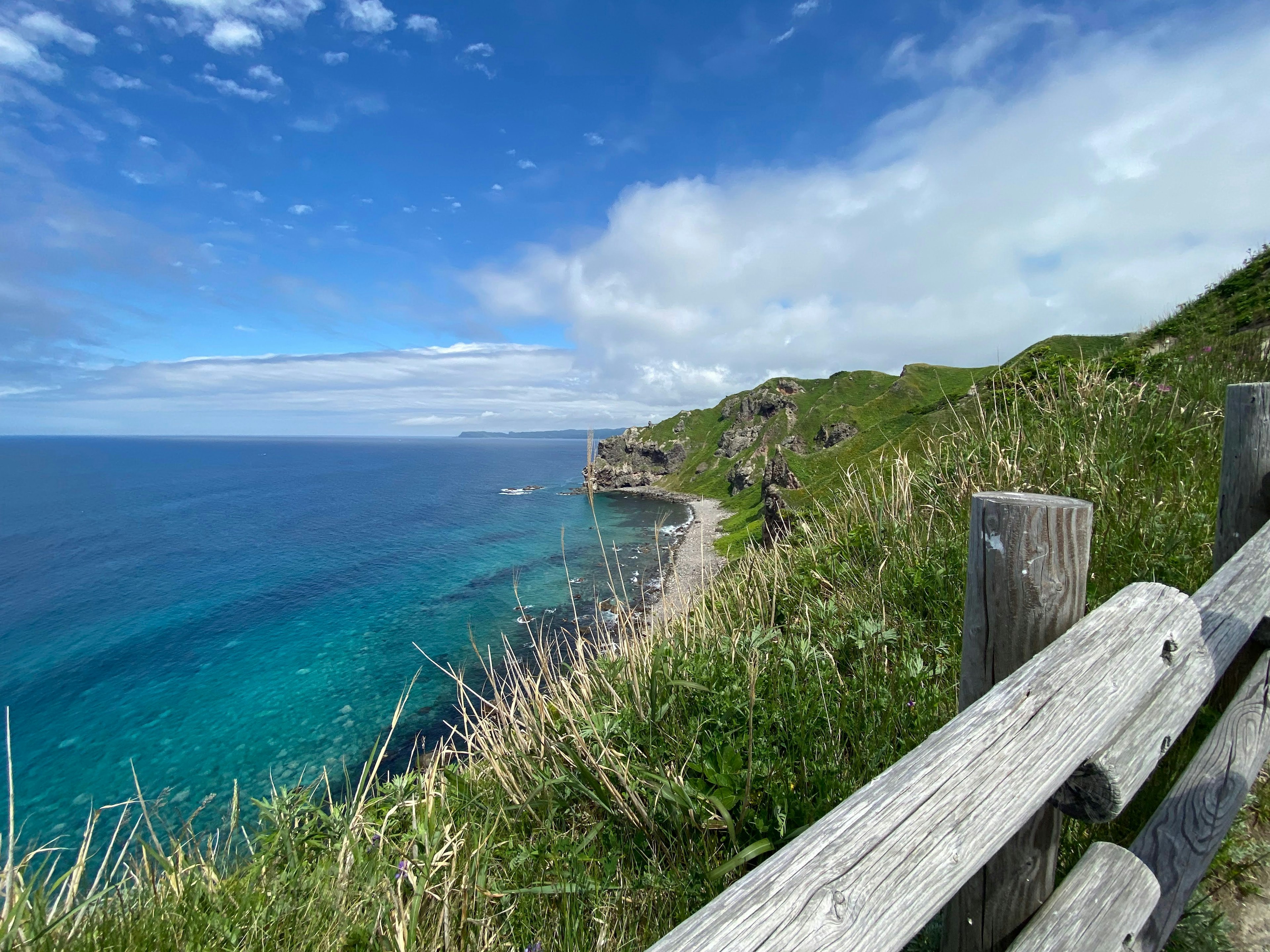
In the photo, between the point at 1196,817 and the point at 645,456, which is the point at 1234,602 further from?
the point at 645,456

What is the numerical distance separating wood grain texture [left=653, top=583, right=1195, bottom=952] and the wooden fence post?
127mm

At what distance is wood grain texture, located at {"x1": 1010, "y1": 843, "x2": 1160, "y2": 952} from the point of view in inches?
70.2

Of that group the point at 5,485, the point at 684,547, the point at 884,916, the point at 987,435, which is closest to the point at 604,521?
the point at 684,547

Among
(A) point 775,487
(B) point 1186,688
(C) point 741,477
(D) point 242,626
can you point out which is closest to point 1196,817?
(B) point 1186,688

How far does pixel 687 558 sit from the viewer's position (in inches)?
1841

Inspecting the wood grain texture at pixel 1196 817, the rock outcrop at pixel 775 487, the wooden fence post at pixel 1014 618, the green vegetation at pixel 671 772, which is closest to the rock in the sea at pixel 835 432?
the rock outcrop at pixel 775 487

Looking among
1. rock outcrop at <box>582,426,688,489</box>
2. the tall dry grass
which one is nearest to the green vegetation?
the tall dry grass

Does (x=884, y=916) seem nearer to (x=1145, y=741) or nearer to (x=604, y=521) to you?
(x=1145, y=741)

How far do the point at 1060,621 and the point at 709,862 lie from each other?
213 centimetres

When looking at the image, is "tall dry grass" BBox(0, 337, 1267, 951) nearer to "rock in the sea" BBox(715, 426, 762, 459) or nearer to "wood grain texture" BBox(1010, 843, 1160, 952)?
"wood grain texture" BBox(1010, 843, 1160, 952)

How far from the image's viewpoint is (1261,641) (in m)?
3.14

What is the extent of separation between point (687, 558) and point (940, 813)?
4600cm

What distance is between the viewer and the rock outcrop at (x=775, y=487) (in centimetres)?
2855

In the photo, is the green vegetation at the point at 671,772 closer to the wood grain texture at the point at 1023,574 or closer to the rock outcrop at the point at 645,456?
the wood grain texture at the point at 1023,574
